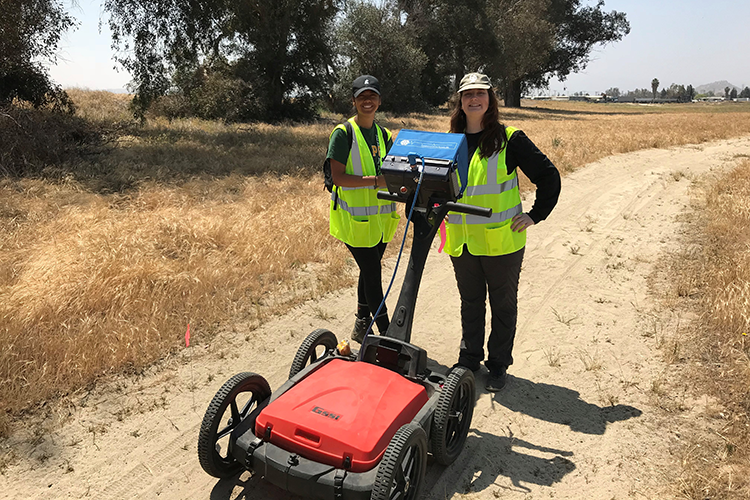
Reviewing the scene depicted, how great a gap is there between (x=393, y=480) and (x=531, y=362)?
8.69ft

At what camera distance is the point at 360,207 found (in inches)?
172

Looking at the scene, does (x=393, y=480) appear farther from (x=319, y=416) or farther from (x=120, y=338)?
(x=120, y=338)

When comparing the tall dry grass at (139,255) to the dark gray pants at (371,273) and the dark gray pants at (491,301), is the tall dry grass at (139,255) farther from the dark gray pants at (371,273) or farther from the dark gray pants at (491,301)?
the dark gray pants at (491,301)

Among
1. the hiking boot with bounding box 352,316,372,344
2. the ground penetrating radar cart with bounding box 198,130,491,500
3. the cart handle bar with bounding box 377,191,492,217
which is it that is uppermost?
the cart handle bar with bounding box 377,191,492,217

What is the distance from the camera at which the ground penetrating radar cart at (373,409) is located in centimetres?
271

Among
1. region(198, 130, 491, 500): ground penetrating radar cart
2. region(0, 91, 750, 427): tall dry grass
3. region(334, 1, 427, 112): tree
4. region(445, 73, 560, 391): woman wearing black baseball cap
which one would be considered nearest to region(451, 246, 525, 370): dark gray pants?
region(445, 73, 560, 391): woman wearing black baseball cap

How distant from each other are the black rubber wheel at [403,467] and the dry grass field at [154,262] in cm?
215

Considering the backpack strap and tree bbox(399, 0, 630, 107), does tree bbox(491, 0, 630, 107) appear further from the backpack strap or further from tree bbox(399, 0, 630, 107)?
the backpack strap

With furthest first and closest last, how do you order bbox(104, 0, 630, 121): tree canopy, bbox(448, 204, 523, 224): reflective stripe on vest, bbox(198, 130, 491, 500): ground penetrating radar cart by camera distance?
bbox(104, 0, 630, 121): tree canopy
bbox(448, 204, 523, 224): reflective stripe on vest
bbox(198, 130, 491, 500): ground penetrating radar cart

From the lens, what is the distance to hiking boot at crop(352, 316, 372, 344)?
195 inches

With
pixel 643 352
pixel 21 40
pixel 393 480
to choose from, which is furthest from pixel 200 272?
pixel 21 40

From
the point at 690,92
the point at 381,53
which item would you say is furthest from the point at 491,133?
the point at 690,92

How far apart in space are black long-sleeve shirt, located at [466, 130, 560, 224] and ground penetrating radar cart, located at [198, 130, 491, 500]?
497 mm

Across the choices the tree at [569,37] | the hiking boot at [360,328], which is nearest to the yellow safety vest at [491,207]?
the hiking boot at [360,328]
